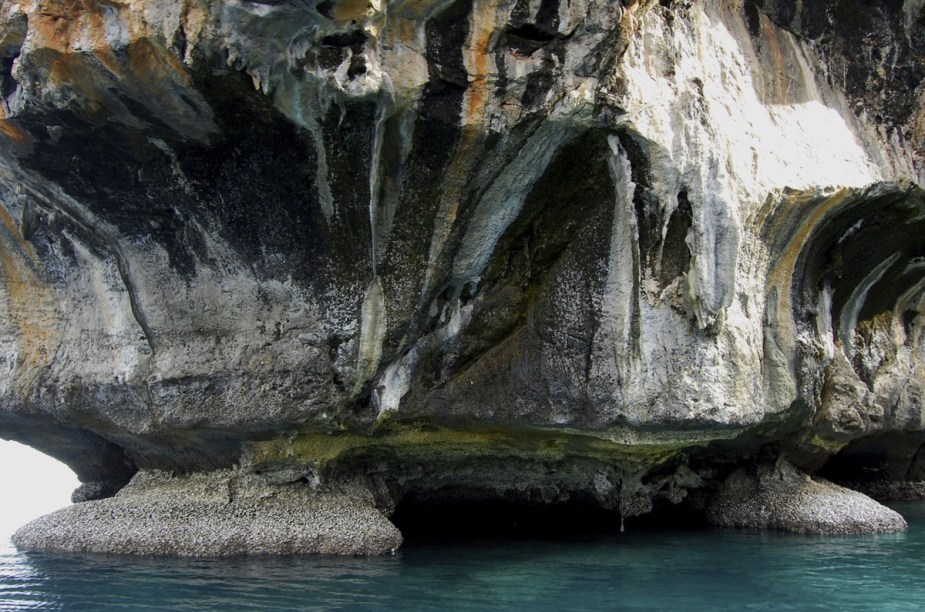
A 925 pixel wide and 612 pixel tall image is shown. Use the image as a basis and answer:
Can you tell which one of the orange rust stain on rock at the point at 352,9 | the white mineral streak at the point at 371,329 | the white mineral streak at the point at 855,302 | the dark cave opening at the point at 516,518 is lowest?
the dark cave opening at the point at 516,518

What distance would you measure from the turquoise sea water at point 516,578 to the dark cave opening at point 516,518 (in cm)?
139

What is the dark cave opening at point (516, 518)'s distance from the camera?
38.8 feet

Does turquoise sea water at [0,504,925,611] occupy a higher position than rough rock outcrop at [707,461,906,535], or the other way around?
rough rock outcrop at [707,461,906,535]

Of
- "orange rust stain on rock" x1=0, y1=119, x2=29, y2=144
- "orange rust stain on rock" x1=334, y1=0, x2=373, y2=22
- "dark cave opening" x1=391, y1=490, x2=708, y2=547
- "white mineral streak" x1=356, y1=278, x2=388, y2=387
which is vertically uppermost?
"orange rust stain on rock" x1=334, y1=0, x2=373, y2=22

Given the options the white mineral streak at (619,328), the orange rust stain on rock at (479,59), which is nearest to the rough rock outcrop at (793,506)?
the white mineral streak at (619,328)

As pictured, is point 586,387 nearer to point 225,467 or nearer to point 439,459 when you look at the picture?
point 439,459

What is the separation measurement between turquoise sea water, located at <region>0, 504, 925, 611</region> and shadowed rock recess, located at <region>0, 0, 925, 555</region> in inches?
34.5

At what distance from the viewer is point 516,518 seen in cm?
1248

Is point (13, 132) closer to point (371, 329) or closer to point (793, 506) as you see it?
point (371, 329)

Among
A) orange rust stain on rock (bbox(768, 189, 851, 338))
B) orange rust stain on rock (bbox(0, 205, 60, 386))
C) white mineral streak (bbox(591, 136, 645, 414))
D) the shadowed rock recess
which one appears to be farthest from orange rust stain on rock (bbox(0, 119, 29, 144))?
orange rust stain on rock (bbox(768, 189, 851, 338))

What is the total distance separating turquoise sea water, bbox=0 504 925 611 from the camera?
7.10 m

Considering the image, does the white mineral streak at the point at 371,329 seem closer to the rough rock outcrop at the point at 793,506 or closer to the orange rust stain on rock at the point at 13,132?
the orange rust stain on rock at the point at 13,132

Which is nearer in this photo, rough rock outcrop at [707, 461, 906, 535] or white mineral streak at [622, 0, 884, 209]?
white mineral streak at [622, 0, 884, 209]

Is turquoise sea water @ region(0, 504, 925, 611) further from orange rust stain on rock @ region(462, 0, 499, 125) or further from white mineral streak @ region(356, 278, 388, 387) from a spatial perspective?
orange rust stain on rock @ region(462, 0, 499, 125)
